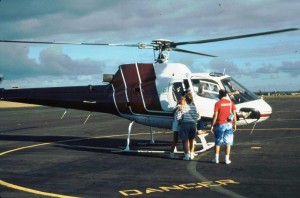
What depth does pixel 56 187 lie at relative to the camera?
10492 millimetres

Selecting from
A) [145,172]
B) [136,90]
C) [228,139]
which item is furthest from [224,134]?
[136,90]

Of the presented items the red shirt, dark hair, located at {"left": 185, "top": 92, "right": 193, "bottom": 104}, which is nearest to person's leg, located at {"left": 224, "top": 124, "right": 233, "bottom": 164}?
the red shirt

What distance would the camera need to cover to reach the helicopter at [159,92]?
51.2 feet

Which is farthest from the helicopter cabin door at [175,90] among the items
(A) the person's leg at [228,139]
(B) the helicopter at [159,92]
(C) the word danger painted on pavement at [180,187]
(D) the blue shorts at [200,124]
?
(C) the word danger painted on pavement at [180,187]

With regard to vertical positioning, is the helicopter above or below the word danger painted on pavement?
above

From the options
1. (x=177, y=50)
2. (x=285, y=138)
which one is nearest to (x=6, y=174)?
(x=177, y=50)

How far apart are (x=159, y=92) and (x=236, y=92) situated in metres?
3.18

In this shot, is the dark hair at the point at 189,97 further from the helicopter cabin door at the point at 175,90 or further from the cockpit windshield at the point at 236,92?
the cockpit windshield at the point at 236,92

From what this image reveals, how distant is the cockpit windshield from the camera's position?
15633 mm

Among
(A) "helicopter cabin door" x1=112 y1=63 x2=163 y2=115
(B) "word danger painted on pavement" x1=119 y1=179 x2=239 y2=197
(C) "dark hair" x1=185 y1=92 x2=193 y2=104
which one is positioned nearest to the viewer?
(B) "word danger painted on pavement" x1=119 y1=179 x2=239 y2=197

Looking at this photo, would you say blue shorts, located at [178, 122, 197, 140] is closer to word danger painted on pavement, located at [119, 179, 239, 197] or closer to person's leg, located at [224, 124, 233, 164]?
person's leg, located at [224, 124, 233, 164]

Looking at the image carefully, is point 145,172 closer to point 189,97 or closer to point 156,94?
point 189,97

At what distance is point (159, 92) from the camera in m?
16.4

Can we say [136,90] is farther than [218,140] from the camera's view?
Yes
